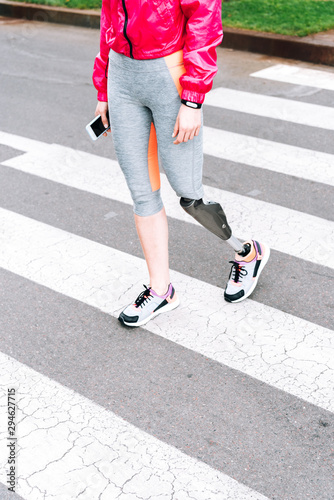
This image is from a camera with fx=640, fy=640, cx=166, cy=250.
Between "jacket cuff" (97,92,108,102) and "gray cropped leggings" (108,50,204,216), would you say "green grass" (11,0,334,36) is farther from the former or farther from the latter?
"gray cropped leggings" (108,50,204,216)

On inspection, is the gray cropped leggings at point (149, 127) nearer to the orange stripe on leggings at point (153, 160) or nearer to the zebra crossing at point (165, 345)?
the orange stripe on leggings at point (153, 160)

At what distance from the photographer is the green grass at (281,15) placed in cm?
815

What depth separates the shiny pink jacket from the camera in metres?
2.45

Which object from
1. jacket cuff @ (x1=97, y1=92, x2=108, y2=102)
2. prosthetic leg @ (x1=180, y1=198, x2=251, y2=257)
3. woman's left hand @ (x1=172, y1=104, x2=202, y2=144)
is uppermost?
woman's left hand @ (x1=172, y1=104, x2=202, y2=144)

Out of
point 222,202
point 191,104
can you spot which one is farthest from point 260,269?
point 191,104

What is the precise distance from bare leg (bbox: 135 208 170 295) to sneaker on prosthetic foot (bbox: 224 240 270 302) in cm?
36

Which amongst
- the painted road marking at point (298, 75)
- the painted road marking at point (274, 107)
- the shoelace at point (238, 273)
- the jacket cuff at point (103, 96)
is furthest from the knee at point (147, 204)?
the painted road marking at point (298, 75)

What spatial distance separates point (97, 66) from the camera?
9.51 ft

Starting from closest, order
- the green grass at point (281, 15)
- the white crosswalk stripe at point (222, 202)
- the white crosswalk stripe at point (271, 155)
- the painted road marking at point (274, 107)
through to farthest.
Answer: the white crosswalk stripe at point (222, 202) < the white crosswalk stripe at point (271, 155) < the painted road marking at point (274, 107) < the green grass at point (281, 15)

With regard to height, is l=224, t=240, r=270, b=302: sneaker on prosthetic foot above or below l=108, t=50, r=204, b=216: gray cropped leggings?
below

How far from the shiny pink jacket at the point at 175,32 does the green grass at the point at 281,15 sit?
583cm

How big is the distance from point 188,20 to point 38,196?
2.31 metres

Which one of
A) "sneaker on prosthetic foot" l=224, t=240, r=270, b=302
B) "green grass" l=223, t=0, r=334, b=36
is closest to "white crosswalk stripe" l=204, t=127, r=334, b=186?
"sneaker on prosthetic foot" l=224, t=240, r=270, b=302

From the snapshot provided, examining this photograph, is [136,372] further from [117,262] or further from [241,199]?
[241,199]
